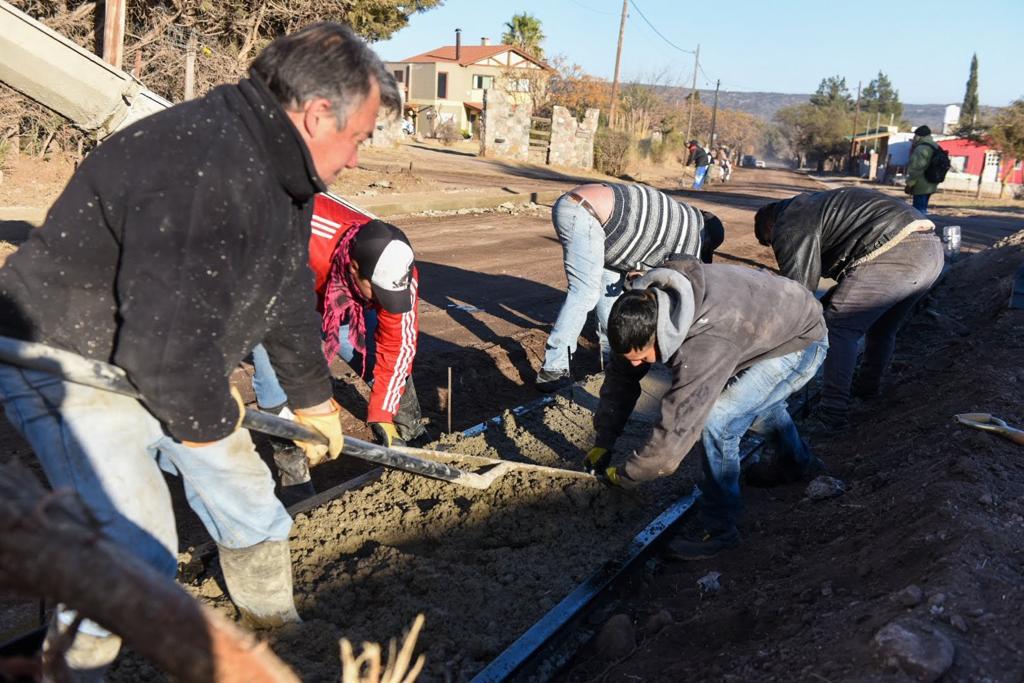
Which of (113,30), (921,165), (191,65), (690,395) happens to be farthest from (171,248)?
(921,165)

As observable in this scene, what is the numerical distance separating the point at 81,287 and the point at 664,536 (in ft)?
8.95

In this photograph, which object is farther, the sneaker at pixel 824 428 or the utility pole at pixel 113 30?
the utility pole at pixel 113 30

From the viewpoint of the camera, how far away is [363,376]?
16.1 feet

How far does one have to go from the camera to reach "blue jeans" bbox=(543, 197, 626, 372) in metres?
→ 5.46

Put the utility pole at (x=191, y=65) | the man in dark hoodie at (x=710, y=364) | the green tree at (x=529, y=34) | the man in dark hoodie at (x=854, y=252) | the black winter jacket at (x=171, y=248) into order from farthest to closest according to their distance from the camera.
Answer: the green tree at (x=529, y=34), the utility pole at (x=191, y=65), the man in dark hoodie at (x=854, y=252), the man in dark hoodie at (x=710, y=364), the black winter jacket at (x=171, y=248)

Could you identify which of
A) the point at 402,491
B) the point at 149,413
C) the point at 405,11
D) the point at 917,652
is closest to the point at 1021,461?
the point at 917,652

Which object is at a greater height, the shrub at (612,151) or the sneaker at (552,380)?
the shrub at (612,151)

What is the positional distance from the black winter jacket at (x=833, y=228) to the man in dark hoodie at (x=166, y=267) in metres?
3.42

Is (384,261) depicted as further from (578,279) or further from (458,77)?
(458,77)

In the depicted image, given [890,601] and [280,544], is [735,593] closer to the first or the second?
[890,601]

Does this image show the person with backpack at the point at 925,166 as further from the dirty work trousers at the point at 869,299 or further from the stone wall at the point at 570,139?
the stone wall at the point at 570,139

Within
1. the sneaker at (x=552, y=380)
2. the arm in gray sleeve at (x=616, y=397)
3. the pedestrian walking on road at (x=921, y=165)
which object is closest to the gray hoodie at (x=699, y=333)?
the arm in gray sleeve at (x=616, y=397)

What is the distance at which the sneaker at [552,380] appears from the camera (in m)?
5.98

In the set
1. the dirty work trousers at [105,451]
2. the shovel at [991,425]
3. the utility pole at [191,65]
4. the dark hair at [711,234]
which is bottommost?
the shovel at [991,425]
